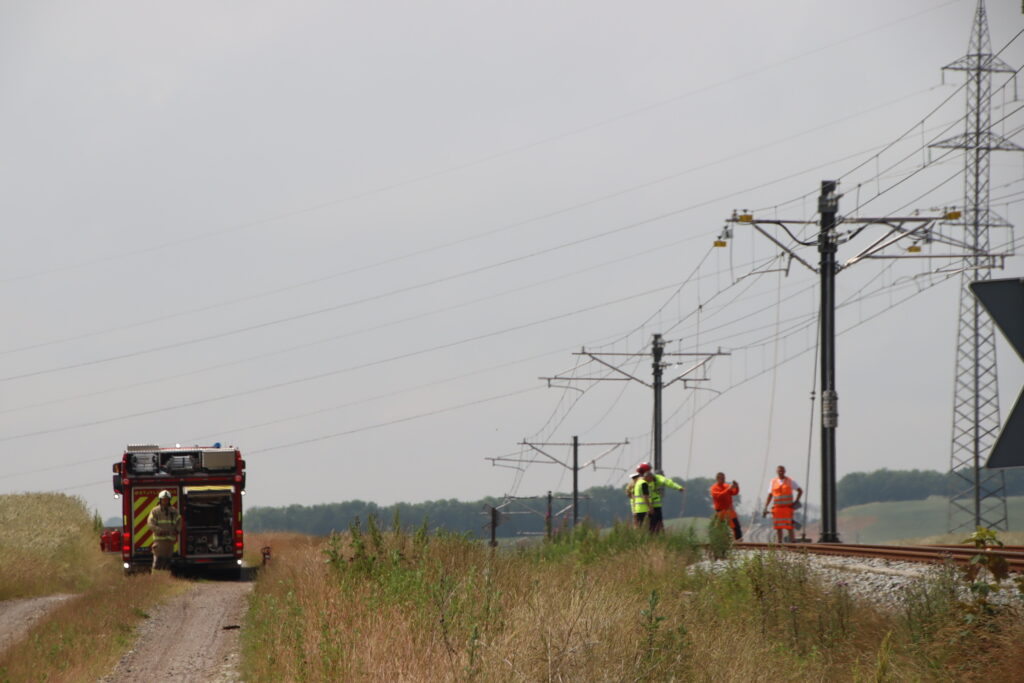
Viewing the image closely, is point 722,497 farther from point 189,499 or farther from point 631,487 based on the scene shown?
point 189,499

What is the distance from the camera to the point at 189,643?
1599cm

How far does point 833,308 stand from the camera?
25.4m

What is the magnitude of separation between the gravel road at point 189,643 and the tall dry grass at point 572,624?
37 cm

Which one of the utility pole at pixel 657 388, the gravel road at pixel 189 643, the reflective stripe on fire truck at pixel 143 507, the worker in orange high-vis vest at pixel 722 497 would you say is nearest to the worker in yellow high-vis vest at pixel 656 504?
the worker in orange high-vis vest at pixel 722 497

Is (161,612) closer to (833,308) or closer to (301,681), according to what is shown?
(301,681)

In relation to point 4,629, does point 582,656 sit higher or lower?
higher

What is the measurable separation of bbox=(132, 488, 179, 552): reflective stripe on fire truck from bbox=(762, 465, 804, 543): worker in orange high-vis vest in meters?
12.8

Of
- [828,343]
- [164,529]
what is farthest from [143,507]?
[828,343]

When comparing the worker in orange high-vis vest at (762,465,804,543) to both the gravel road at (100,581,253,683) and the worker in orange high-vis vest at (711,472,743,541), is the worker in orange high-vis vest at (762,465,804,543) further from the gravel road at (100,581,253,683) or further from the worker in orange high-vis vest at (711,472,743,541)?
the gravel road at (100,581,253,683)

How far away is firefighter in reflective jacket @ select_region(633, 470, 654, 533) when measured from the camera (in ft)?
77.2

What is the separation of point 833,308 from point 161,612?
46.9 feet

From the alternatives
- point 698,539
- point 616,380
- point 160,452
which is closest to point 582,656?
point 698,539

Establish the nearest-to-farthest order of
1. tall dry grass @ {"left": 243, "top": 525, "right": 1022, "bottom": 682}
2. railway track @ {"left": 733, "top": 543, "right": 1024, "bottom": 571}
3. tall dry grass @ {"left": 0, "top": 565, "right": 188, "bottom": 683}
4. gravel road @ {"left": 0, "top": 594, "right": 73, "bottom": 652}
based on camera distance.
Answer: tall dry grass @ {"left": 243, "top": 525, "right": 1022, "bottom": 682} → tall dry grass @ {"left": 0, "top": 565, "right": 188, "bottom": 683} → railway track @ {"left": 733, "top": 543, "right": 1024, "bottom": 571} → gravel road @ {"left": 0, "top": 594, "right": 73, "bottom": 652}

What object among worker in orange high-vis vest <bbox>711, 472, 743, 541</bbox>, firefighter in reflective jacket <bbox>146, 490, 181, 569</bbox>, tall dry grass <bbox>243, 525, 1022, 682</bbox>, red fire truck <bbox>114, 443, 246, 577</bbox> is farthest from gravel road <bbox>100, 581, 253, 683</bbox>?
worker in orange high-vis vest <bbox>711, 472, 743, 541</bbox>
